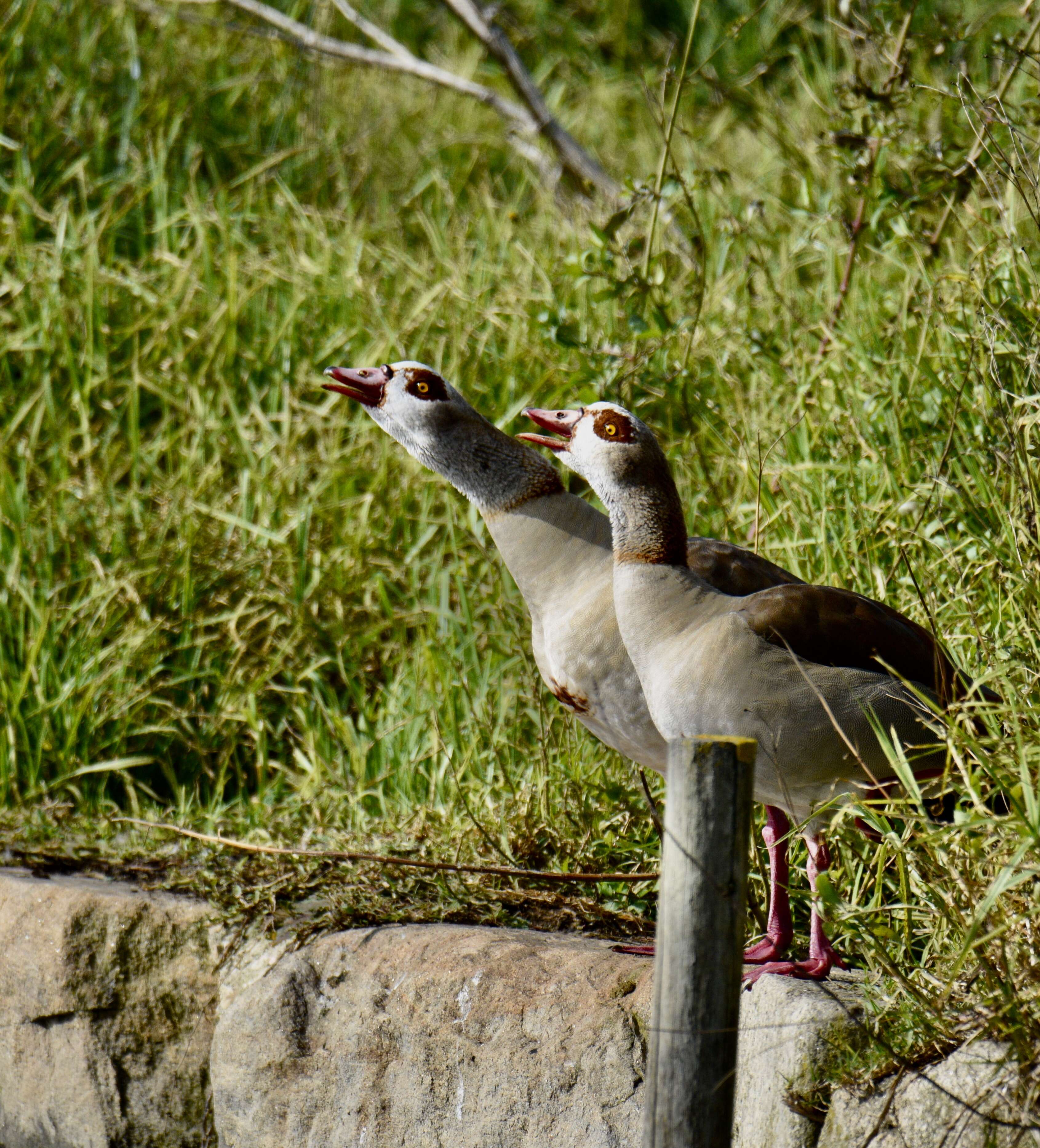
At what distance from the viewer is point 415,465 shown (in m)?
5.10

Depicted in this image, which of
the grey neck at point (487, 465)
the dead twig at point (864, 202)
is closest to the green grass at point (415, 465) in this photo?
the dead twig at point (864, 202)

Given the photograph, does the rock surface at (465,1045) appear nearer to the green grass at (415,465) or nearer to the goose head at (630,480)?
the green grass at (415,465)

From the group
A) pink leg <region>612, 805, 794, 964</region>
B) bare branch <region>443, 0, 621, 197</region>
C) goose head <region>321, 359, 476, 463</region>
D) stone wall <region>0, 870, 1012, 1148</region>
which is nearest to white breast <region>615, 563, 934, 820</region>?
pink leg <region>612, 805, 794, 964</region>

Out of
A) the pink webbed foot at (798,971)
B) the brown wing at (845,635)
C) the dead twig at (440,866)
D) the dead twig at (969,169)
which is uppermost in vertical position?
the dead twig at (969,169)

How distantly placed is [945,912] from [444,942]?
109 centimetres

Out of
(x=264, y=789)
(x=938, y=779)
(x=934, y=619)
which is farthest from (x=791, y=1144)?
(x=264, y=789)

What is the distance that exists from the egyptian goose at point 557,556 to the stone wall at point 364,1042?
0.25 m

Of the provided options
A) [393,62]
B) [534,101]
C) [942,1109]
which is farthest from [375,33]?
[942,1109]

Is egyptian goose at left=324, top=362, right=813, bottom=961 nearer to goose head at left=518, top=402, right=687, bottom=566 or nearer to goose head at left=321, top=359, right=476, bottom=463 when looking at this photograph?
goose head at left=321, top=359, right=476, bottom=463

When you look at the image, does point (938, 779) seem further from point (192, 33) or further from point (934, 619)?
point (192, 33)

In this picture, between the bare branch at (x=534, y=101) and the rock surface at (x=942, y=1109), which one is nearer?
the rock surface at (x=942, y=1109)

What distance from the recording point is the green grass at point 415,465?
3.11m

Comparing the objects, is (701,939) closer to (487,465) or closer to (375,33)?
(487,465)

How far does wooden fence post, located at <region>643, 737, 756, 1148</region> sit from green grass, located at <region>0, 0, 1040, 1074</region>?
259 millimetres
